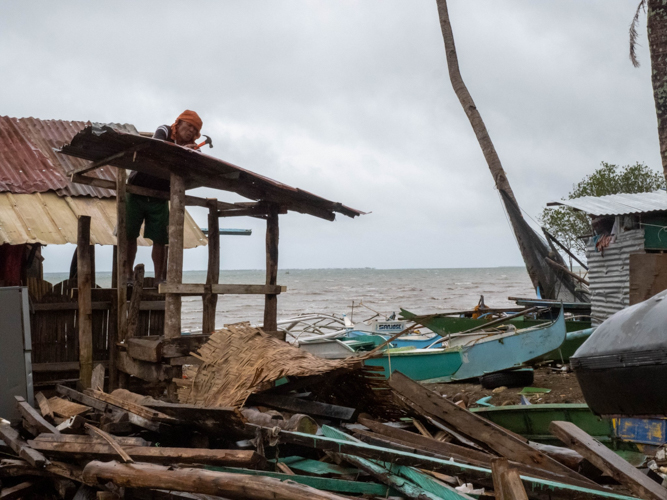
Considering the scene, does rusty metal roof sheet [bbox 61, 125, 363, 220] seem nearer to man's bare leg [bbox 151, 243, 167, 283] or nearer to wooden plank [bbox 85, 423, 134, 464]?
man's bare leg [bbox 151, 243, 167, 283]

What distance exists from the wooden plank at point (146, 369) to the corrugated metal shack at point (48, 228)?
0.75m

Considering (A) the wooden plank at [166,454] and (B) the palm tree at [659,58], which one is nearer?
(A) the wooden plank at [166,454]

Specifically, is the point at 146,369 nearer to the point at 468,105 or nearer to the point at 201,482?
the point at 201,482

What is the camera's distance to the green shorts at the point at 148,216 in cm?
738

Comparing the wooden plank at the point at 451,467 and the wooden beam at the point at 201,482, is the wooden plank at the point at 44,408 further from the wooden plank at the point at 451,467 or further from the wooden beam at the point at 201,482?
the wooden plank at the point at 451,467

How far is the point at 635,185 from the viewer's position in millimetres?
25219

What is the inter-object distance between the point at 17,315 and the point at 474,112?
1458cm

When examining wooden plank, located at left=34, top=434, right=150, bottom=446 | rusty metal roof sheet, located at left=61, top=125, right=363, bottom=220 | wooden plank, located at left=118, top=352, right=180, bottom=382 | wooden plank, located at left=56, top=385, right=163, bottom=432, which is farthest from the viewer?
wooden plank, located at left=118, top=352, right=180, bottom=382

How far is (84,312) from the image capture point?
711cm

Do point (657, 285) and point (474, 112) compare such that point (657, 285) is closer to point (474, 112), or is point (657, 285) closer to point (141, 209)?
point (474, 112)

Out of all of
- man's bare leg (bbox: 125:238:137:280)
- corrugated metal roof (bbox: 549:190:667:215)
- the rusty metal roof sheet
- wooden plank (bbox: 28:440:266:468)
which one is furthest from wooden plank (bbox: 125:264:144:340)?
corrugated metal roof (bbox: 549:190:667:215)

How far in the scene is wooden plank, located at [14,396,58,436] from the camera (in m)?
4.65

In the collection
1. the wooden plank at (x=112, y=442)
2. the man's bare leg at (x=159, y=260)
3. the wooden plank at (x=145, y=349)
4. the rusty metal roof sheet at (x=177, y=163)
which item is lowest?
the wooden plank at (x=112, y=442)

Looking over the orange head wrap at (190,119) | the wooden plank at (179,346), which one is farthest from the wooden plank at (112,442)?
the orange head wrap at (190,119)
